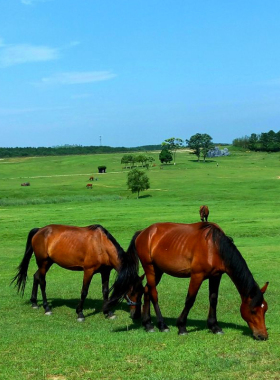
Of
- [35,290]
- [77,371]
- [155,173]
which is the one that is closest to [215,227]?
[77,371]

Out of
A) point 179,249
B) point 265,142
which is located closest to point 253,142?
point 265,142

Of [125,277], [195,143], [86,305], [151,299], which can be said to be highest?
[195,143]

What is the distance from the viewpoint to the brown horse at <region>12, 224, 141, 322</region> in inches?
461

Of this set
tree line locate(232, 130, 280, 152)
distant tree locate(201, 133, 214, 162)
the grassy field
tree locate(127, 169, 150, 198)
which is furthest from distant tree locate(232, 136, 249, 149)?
the grassy field

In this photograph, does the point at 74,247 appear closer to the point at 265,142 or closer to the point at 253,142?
the point at 265,142

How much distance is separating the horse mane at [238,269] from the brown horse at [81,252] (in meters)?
2.63

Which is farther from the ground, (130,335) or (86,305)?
(130,335)

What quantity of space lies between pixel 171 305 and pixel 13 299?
4422 millimetres

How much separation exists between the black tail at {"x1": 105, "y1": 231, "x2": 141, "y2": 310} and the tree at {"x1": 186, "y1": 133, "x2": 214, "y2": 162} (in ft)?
388

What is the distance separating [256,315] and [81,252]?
4.70 meters

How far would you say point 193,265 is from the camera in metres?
9.45

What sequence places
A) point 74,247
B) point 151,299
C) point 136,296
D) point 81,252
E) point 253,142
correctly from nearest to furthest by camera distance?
point 151,299 → point 136,296 → point 81,252 → point 74,247 → point 253,142

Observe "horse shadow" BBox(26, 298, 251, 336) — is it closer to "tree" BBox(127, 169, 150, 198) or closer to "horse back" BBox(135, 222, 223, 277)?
"horse back" BBox(135, 222, 223, 277)

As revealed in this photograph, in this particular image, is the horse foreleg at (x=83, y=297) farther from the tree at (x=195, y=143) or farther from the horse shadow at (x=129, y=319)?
the tree at (x=195, y=143)
